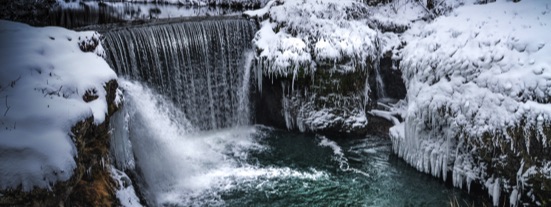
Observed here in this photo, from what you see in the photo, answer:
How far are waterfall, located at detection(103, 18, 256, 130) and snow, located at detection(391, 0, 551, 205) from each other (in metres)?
4.83

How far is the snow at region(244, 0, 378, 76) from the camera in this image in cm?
995

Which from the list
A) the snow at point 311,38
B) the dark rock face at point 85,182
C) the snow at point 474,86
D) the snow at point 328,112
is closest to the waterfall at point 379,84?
the snow at point 311,38

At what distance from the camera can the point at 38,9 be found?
10.5 metres

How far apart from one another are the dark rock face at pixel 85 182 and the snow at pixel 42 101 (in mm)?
76

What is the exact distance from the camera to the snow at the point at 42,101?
11.1 feet

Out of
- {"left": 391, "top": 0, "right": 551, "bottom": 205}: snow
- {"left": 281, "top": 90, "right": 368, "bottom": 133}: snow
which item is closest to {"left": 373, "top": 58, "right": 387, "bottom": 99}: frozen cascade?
{"left": 281, "top": 90, "right": 368, "bottom": 133}: snow

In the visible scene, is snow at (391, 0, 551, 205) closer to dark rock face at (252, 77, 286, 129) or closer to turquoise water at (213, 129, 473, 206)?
turquoise water at (213, 129, 473, 206)

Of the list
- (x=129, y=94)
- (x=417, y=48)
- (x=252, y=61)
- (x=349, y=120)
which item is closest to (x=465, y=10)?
(x=417, y=48)

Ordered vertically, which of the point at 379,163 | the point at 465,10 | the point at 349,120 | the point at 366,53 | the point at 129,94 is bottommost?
the point at 379,163

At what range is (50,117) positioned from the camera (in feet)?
12.9

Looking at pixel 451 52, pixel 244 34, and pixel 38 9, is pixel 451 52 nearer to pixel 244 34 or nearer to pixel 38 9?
pixel 244 34

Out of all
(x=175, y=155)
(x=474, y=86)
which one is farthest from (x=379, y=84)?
(x=175, y=155)

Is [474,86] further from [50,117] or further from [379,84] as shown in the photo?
[50,117]

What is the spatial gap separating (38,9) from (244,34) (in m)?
6.17
